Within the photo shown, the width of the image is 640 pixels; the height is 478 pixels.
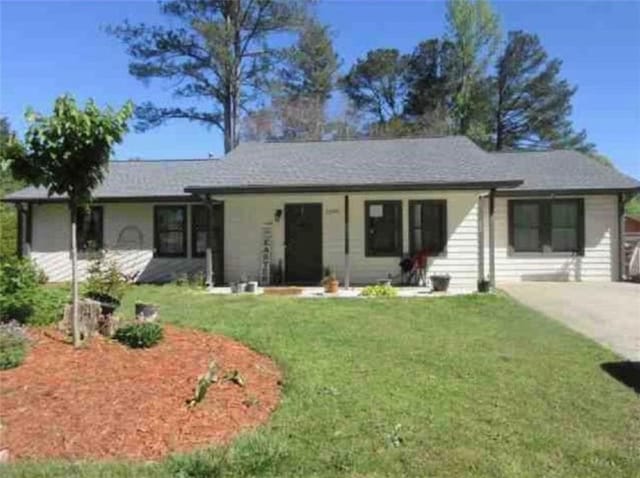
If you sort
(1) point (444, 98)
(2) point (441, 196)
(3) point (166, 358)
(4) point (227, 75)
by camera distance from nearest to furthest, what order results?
(3) point (166, 358) < (2) point (441, 196) < (4) point (227, 75) < (1) point (444, 98)

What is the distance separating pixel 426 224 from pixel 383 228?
3.52ft

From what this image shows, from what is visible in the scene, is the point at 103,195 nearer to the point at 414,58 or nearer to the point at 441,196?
the point at 441,196

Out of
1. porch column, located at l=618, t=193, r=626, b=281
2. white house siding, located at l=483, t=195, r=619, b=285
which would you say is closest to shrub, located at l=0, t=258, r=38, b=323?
white house siding, located at l=483, t=195, r=619, b=285

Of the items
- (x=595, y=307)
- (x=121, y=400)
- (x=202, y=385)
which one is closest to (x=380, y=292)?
(x=595, y=307)

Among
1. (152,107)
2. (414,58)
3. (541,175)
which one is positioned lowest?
(541,175)

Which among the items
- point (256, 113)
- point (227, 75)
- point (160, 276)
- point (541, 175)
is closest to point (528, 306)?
point (541, 175)

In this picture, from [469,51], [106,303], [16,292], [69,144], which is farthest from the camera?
[469,51]

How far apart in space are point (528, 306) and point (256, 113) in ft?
80.7

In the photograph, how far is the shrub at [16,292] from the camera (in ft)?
24.3

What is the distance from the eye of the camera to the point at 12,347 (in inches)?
245

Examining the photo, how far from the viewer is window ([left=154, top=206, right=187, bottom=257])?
1906 cm

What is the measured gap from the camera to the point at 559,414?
556 cm

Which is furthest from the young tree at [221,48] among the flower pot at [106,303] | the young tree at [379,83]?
the flower pot at [106,303]

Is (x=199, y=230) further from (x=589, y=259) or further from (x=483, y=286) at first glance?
(x=589, y=259)
